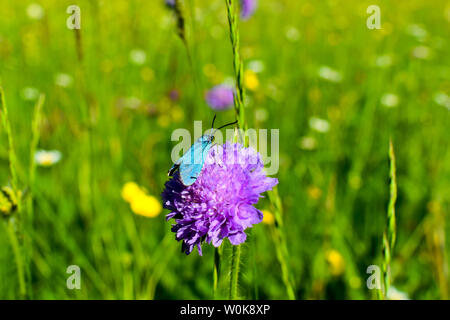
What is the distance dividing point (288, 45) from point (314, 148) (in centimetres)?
143

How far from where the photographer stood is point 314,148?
183 cm

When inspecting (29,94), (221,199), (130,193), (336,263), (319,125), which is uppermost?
(29,94)

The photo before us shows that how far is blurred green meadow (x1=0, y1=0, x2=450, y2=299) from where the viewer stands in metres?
1.26

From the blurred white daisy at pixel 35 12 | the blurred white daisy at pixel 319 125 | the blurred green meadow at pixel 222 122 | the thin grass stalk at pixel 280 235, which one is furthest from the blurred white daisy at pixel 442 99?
the blurred white daisy at pixel 35 12

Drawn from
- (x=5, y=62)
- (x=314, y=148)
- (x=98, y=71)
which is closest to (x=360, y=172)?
(x=314, y=148)

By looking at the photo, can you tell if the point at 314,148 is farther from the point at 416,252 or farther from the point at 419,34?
the point at 419,34

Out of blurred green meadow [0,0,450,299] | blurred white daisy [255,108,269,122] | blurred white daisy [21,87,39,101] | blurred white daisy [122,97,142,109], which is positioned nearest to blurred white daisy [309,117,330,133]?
blurred green meadow [0,0,450,299]

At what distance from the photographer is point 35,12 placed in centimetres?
338

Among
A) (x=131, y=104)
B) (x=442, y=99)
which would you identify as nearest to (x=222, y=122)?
(x=131, y=104)

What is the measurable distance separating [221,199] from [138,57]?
7.51ft

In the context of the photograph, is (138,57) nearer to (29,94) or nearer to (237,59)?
(29,94)

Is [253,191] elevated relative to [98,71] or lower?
lower

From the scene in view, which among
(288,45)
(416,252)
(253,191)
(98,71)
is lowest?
(416,252)

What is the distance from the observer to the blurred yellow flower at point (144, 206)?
1.28 m
